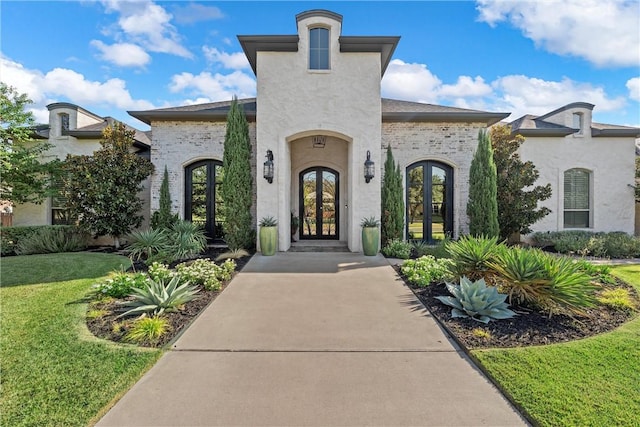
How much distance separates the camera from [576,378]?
2.71m

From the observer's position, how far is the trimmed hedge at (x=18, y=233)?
30.8ft

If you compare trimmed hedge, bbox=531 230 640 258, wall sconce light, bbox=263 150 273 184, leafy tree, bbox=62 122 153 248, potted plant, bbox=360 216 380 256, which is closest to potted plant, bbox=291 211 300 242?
wall sconce light, bbox=263 150 273 184

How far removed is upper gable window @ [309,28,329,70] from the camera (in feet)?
30.0

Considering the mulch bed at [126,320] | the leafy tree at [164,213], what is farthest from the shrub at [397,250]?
the leafy tree at [164,213]

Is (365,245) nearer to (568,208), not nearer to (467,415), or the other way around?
(467,415)

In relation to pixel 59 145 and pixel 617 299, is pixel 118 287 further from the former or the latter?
pixel 59 145

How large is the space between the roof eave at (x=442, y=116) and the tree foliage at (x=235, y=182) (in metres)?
4.81

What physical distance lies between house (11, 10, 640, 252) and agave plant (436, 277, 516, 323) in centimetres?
476

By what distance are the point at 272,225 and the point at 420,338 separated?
19.3ft

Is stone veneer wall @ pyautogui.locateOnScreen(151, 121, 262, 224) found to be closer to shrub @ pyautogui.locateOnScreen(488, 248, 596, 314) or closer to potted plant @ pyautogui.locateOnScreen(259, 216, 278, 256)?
potted plant @ pyautogui.locateOnScreen(259, 216, 278, 256)

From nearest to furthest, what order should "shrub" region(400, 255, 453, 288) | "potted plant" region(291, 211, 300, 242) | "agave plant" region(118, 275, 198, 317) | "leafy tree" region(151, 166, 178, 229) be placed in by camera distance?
"agave plant" region(118, 275, 198, 317)
"shrub" region(400, 255, 453, 288)
"leafy tree" region(151, 166, 178, 229)
"potted plant" region(291, 211, 300, 242)

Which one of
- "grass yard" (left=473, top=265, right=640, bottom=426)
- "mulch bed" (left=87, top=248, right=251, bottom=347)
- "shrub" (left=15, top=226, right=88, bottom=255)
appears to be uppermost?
"shrub" (left=15, top=226, right=88, bottom=255)

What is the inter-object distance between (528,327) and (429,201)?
7401 mm

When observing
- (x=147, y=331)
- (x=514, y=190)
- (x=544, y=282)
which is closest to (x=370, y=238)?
(x=544, y=282)
